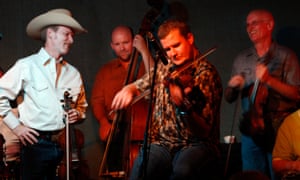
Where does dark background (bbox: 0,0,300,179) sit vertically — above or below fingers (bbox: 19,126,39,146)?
above

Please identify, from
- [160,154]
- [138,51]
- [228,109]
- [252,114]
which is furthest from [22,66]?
[228,109]

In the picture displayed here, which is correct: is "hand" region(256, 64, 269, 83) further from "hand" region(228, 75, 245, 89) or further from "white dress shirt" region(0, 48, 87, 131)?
"white dress shirt" region(0, 48, 87, 131)

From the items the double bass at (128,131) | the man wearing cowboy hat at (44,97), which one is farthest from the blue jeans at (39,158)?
the double bass at (128,131)

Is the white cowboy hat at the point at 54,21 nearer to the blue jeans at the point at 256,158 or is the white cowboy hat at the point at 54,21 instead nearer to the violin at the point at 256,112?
the violin at the point at 256,112

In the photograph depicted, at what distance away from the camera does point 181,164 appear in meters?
3.40

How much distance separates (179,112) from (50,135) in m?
0.98

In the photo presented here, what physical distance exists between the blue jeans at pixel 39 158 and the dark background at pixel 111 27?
4.19 feet

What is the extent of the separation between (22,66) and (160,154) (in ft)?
3.86

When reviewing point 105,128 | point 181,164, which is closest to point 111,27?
point 105,128

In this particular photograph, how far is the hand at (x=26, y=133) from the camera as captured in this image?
149 inches

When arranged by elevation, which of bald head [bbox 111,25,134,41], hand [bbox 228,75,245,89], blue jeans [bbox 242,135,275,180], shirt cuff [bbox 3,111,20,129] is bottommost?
blue jeans [bbox 242,135,275,180]

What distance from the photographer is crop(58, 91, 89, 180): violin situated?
380 centimetres

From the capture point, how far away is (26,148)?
3.85m

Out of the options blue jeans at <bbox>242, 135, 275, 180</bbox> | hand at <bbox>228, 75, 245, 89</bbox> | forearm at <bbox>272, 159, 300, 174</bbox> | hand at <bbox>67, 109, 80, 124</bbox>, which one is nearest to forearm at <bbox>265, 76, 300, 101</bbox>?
hand at <bbox>228, 75, 245, 89</bbox>
